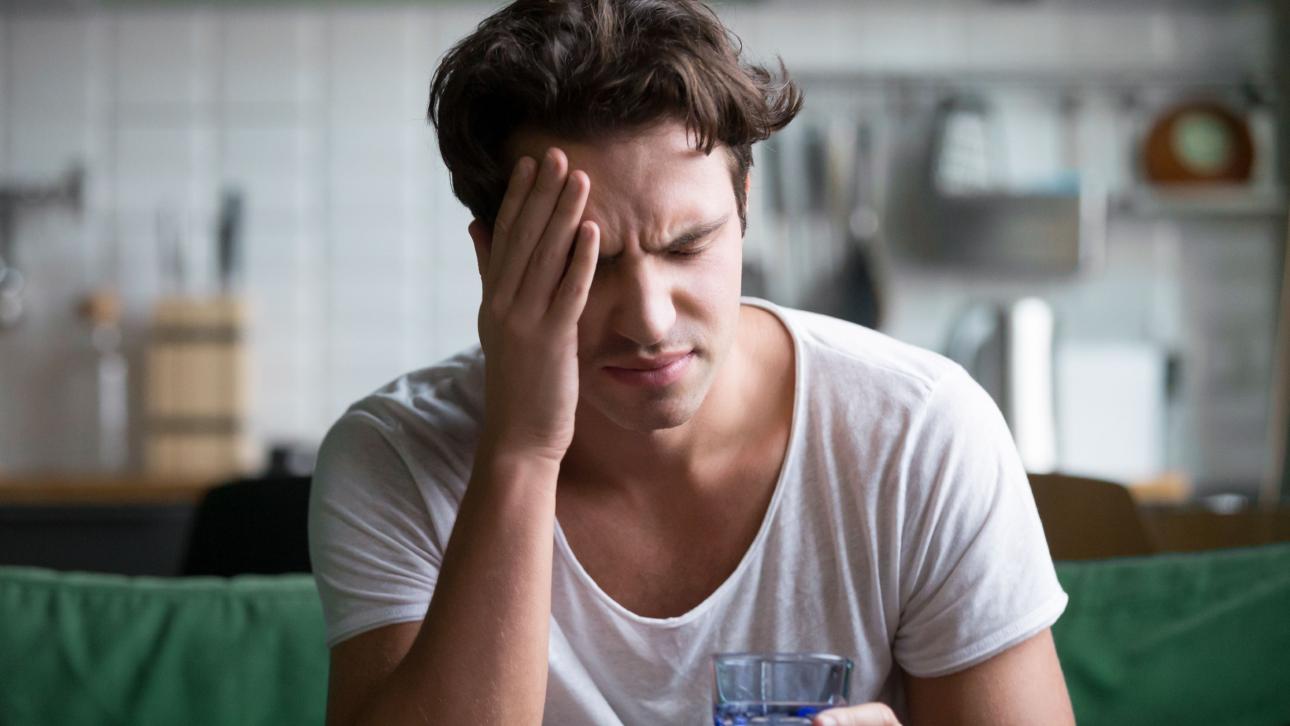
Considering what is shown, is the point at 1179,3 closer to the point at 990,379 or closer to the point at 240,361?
the point at 990,379

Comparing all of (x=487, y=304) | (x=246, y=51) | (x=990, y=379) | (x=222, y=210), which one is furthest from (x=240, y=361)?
(x=487, y=304)

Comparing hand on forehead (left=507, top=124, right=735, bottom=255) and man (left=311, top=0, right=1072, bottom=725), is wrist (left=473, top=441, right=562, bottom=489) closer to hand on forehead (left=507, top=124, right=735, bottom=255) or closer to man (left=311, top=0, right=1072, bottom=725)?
man (left=311, top=0, right=1072, bottom=725)

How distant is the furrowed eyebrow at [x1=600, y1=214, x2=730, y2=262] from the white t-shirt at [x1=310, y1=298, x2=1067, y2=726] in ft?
0.72

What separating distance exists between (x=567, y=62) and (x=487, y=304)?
202mm

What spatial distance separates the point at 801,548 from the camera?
1257mm

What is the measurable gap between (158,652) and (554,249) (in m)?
0.64

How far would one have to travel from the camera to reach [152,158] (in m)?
3.76

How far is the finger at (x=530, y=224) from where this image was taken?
1.11 meters

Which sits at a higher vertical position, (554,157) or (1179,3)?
(1179,3)

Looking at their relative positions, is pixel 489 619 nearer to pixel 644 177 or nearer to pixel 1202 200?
pixel 644 177

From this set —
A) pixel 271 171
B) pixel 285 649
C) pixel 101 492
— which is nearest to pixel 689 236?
pixel 285 649

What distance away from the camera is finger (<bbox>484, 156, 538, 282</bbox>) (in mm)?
1130

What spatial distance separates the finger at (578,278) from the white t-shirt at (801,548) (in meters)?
0.23

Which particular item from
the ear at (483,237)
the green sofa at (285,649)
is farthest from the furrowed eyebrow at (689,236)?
the green sofa at (285,649)
